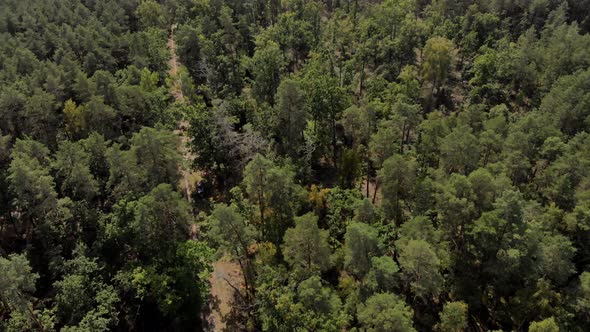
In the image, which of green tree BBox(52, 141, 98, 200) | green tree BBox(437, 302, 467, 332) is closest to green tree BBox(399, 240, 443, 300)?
green tree BBox(437, 302, 467, 332)

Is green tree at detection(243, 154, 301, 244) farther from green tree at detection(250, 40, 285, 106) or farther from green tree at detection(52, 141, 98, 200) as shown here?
green tree at detection(250, 40, 285, 106)

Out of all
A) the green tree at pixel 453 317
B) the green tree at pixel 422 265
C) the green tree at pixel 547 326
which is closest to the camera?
the green tree at pixel 547 326

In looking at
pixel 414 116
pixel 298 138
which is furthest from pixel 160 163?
pixel 414 116

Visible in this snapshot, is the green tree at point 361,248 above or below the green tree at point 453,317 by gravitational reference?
above

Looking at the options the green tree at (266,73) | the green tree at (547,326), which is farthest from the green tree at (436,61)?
the green tree at (547,326)

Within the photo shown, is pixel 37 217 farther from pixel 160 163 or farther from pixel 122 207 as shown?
pixel 160 163

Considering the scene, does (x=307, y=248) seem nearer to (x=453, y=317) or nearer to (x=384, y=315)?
(x=384, y=315)

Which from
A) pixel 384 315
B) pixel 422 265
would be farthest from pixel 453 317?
pixel 384 315

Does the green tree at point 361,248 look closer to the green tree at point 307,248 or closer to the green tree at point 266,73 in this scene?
the green tree at point 307,248
